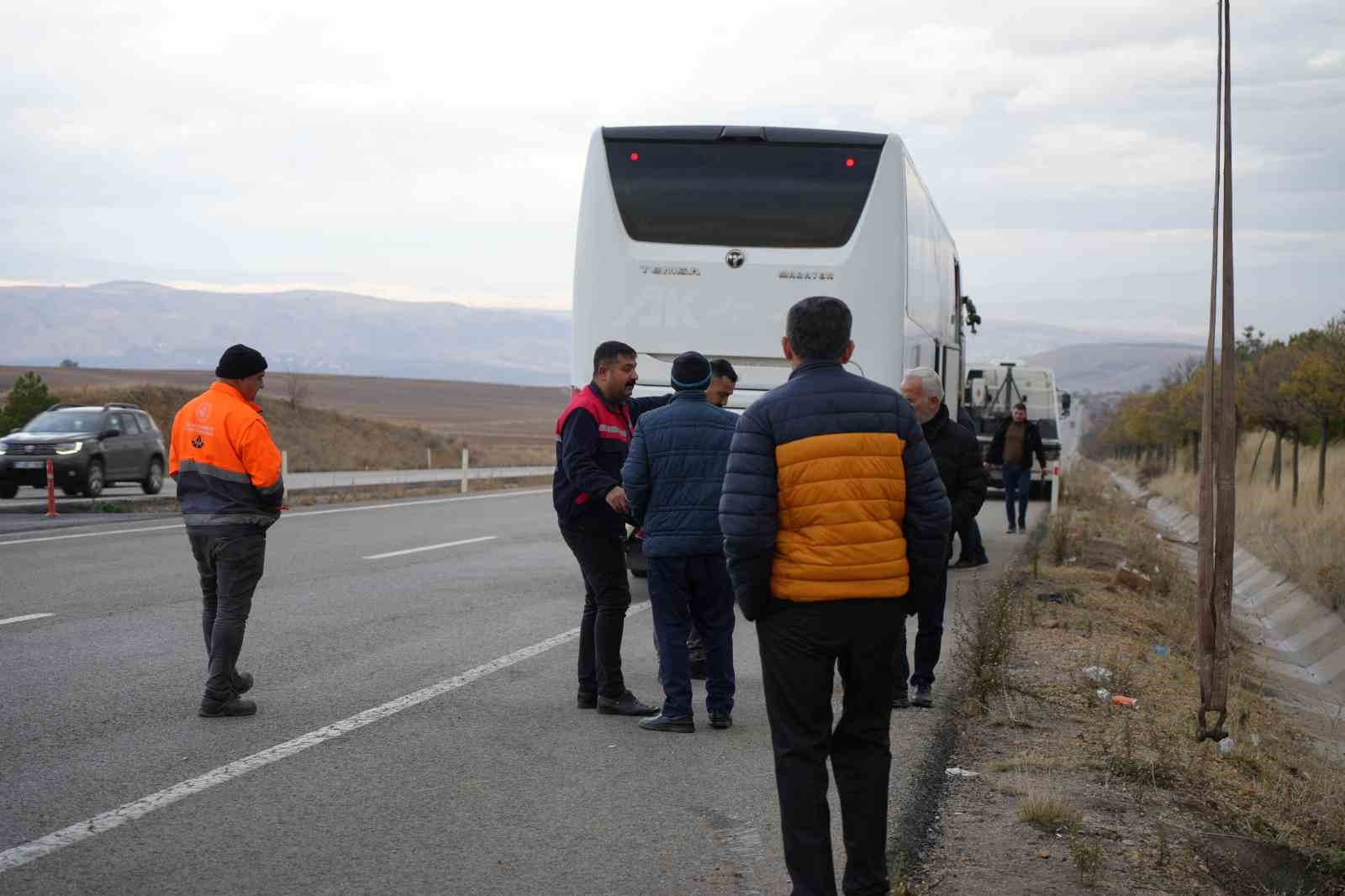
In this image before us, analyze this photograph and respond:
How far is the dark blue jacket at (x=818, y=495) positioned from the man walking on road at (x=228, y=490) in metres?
3.74

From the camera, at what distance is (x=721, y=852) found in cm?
527

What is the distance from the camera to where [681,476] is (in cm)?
707

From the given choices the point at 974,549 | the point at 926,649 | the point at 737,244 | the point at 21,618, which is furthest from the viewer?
the point at 974,549

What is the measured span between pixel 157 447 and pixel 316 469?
786 inches

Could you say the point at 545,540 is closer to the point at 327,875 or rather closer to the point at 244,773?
the point at 244,773

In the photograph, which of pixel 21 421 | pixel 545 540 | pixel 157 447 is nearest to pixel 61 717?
pixel 545 540

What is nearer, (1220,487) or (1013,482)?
(1220,487)

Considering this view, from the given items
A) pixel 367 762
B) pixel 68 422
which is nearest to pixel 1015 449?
pixel 367 762

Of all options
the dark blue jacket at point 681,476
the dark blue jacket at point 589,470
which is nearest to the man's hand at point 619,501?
the dark blue jacket at point 589,470

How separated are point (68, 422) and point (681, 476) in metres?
22.7

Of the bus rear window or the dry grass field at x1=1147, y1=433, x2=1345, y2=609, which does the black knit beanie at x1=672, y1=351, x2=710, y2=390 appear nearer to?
the bus rear window

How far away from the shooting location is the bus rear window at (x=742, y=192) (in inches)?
476

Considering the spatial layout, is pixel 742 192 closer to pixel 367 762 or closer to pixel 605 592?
pixel 605 592

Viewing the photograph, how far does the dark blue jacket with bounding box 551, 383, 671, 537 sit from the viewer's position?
749cm
